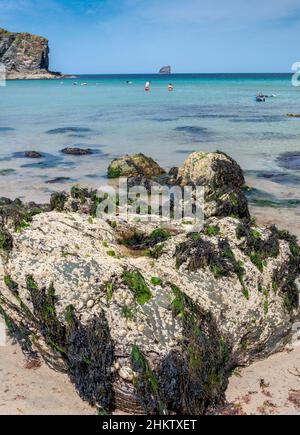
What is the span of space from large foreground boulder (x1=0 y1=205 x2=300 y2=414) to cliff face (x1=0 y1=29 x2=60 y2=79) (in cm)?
15666

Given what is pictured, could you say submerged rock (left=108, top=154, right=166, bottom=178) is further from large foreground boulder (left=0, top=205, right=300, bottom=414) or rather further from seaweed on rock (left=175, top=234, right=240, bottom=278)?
seaweed on rock (left=175, top=234, right=240, bottom=278)

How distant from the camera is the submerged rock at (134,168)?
16734 mm

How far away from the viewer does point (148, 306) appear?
5.57 meters

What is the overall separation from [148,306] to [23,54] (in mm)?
166773

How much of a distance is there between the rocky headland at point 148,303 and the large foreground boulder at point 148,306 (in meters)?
0.01

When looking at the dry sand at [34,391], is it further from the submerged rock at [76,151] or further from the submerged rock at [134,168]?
the submerged rock at [76,151]

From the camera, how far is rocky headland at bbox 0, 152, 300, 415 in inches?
206

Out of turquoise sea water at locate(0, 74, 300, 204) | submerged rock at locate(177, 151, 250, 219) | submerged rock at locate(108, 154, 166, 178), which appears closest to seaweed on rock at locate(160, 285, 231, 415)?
submerged rock at locate(177, 151, 250, 219)

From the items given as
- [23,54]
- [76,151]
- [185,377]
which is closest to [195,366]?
[185,377]

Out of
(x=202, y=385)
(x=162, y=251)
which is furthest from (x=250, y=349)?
(x=162, y=251)

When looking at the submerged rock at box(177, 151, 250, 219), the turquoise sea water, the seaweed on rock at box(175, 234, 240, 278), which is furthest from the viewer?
the turquoise sea water

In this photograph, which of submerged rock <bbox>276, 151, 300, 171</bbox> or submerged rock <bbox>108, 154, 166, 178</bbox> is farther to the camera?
submerged rock <bbox>276, 151, 300, 171</bbox>

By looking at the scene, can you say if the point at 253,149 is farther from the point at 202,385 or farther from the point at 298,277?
the point at 202,385
